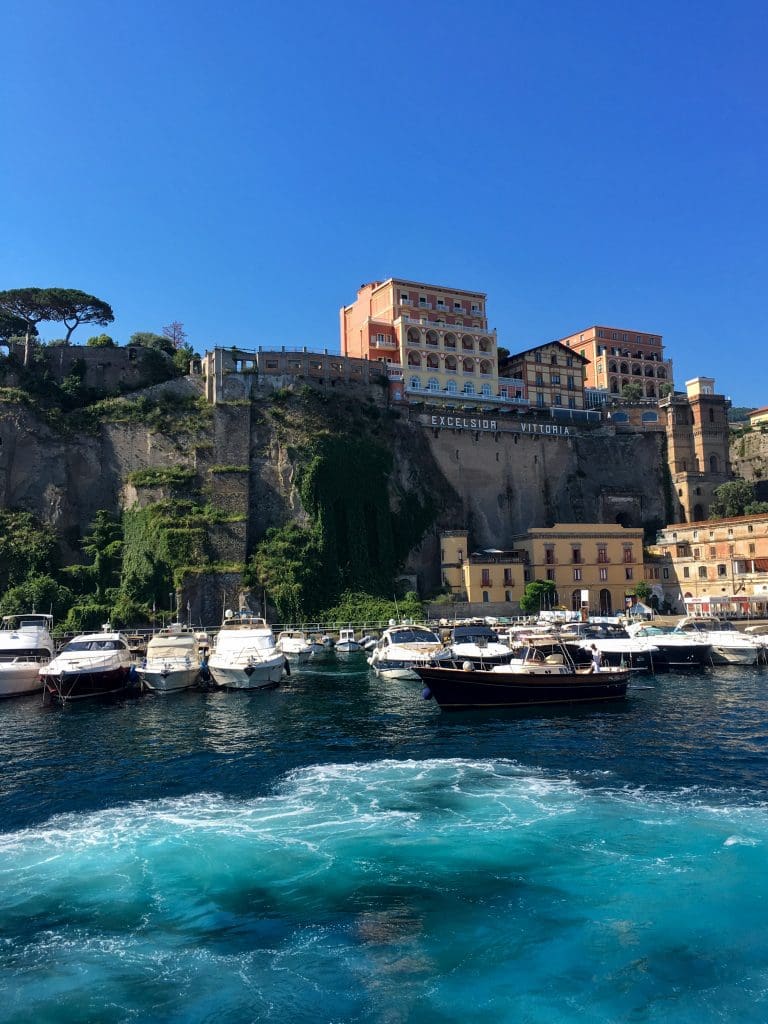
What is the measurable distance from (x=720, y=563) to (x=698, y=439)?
19251mm

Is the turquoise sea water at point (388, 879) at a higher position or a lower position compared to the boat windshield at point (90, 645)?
lower

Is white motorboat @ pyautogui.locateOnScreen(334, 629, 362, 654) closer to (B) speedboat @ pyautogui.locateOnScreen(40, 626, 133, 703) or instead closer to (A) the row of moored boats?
(A) the row of moored boats

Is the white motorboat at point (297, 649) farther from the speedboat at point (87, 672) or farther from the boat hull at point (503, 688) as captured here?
the boat hull at point (503, 688)

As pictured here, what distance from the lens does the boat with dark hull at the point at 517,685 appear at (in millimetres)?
29438

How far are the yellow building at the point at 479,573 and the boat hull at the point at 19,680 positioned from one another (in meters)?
37.4

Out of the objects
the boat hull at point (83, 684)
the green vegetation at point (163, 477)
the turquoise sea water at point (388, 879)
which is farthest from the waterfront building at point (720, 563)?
the boat hull at point (83, 684)

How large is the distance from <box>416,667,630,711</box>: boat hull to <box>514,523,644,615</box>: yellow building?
3813 centimetres

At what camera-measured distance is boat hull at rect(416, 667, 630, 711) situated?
29406mm

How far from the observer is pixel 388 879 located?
13.5 meters

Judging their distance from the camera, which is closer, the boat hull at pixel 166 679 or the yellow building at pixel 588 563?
the boat hull at pixel 166 679

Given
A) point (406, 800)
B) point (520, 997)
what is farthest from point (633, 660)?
point (520, 997)

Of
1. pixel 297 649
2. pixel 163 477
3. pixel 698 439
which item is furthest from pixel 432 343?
pixel 297 649

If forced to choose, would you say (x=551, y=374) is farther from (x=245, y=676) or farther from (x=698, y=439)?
(x=245, y=676)

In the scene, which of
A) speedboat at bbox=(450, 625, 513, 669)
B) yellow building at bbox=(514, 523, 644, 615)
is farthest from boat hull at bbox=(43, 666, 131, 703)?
yellow building at bbox=(514, 523, 644, 615)
